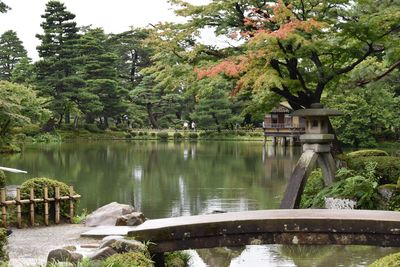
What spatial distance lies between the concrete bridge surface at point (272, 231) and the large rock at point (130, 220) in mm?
2718

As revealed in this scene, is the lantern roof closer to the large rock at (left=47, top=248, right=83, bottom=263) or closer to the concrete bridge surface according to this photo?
the concrete bridge surface

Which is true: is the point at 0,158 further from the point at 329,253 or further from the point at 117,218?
the point at 329,253

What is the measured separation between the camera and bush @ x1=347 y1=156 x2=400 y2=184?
11.6m

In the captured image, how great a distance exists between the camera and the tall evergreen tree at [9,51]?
59.8 m

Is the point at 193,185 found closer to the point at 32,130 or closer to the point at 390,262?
the point at 390,262

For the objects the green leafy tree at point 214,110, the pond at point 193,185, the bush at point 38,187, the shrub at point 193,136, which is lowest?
the pond at point 193,185

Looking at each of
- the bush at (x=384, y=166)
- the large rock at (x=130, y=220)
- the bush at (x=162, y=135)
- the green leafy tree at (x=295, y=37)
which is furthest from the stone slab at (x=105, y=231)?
the bush at (x=162, y=135)

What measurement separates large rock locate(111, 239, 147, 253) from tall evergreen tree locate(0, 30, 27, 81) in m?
57.2

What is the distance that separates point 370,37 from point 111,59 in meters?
42.0

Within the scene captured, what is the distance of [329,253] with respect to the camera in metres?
9.23

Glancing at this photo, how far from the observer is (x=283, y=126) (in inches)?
1778

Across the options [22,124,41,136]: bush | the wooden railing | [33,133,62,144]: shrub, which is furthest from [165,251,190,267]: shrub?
[33,133,62,144]: shrub

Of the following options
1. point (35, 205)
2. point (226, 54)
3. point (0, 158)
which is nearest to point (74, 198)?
point (35, 205)

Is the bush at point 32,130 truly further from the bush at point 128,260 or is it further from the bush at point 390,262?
the bush at point 390,262
